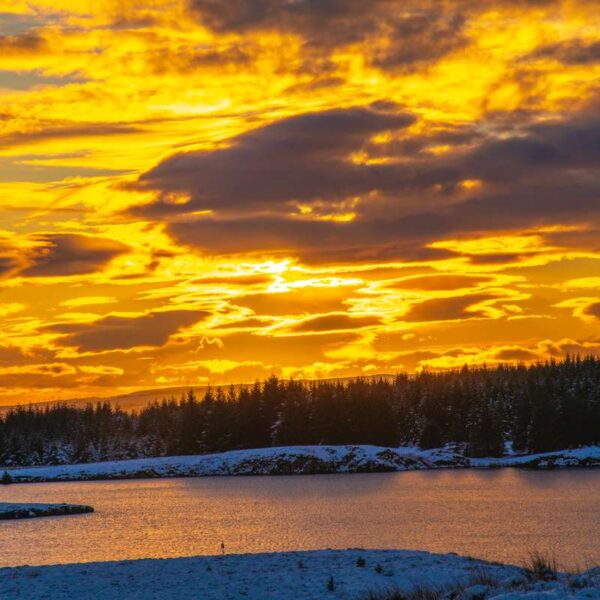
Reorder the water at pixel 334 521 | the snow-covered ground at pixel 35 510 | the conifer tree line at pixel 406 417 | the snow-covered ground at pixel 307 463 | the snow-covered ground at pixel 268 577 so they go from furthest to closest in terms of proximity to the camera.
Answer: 1. the conifer tree line at pixel 406 417
2. the snow-covered ground at pixel 307 463
3. the snow-covered ground at pixel 35 510
4. the water at pixel 334 521
5. the snow-covered ground at pixel 268 577

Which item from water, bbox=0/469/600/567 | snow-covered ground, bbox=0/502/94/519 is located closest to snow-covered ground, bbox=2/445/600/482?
water, bbox=0/469/600/567

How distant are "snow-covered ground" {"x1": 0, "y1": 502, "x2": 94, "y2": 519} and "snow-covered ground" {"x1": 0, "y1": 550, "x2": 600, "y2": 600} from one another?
127 ft

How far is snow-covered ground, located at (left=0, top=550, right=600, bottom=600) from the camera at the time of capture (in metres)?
31.4

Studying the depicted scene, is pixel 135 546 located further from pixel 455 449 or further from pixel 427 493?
pixel 455 449

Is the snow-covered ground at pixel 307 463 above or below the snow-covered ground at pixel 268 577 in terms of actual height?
below

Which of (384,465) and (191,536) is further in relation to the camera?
(384,465)

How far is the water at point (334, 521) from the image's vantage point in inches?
2000

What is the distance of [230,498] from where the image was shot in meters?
94.8

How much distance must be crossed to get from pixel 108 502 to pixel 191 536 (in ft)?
122

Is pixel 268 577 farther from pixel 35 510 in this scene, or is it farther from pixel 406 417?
pixel 406 417

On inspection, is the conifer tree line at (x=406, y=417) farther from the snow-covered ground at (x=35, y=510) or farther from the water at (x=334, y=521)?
the snow-covered ground at (x=35, y=510)

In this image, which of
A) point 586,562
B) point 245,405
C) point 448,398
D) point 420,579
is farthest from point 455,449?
point 420,579

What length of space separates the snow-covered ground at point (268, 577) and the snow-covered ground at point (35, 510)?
1519 inches

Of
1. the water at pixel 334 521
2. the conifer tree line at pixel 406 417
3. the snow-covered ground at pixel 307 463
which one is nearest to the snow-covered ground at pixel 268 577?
the water at pixel 334 521
